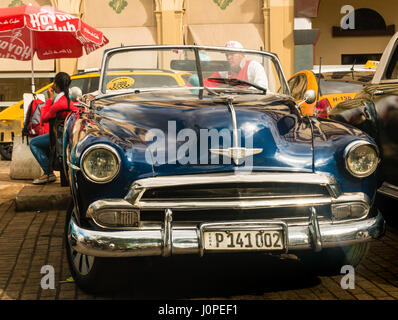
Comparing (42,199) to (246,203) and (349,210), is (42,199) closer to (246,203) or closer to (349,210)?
(246,203)

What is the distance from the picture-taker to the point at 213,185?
155 inches

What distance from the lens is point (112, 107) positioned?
187 inches

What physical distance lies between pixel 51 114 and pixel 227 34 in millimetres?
12443

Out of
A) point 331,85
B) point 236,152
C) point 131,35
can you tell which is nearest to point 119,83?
point 236,152

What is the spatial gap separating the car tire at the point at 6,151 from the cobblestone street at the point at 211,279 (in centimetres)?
810

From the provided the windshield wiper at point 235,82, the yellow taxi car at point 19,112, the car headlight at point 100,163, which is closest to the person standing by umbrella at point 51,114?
the yellow taxi car at point 19,112

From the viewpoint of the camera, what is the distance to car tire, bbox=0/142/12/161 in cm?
A: 1355

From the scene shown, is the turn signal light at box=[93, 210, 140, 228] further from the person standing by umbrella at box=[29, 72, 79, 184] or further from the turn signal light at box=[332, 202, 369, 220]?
the person standing by umbrella at box=[29, 72, 79, 184]

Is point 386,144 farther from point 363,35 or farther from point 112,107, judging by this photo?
point 363,35

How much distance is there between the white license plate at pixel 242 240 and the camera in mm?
3844

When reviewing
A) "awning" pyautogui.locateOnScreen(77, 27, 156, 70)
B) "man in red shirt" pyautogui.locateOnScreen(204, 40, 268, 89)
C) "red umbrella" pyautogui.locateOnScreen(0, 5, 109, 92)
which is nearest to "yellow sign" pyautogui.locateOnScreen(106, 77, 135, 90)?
"man in red shirt" pyautogui.locateOnScreen(204, 40, 268, 89)

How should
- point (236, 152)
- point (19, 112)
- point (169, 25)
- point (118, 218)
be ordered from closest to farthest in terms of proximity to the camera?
point (118, 218)
point (236, 152)
point (19, 112)
point (169, 25)

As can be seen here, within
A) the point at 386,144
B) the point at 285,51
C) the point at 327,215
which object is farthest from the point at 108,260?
the point at 285,51

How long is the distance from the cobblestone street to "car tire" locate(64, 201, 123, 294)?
0.23 feet
